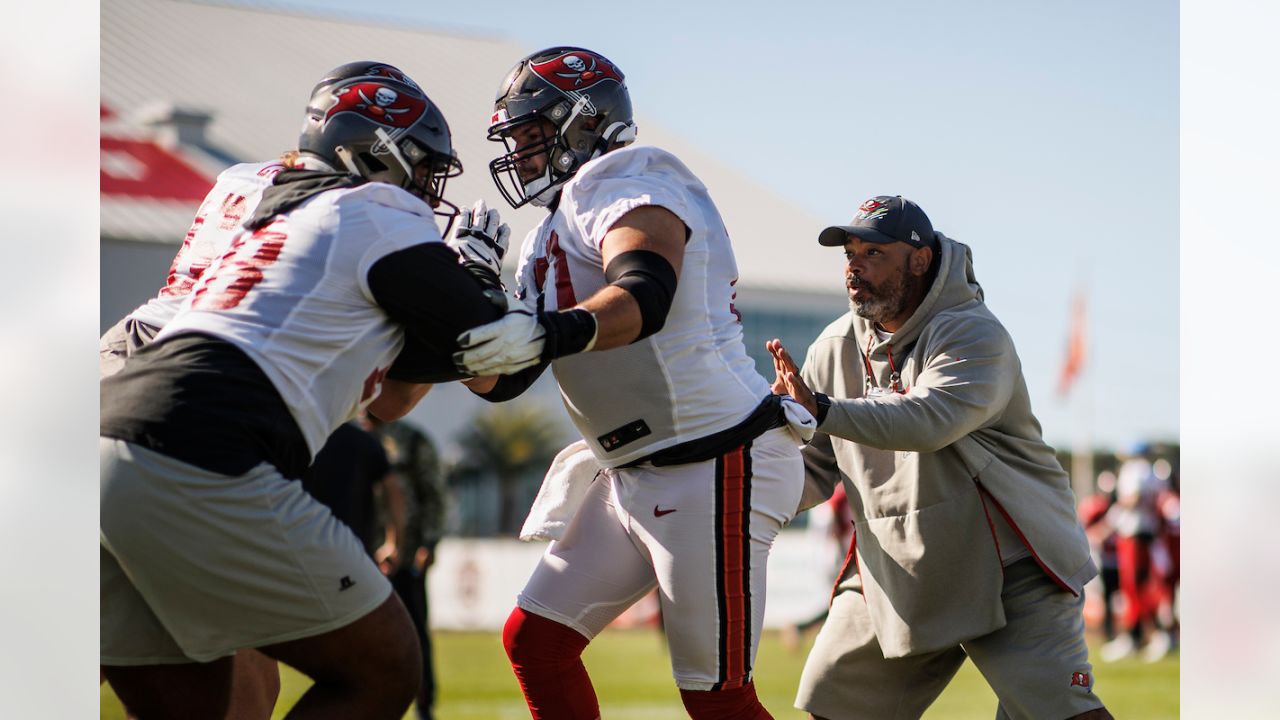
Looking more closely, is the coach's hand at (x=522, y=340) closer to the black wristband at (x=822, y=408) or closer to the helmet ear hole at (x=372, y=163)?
the helmet ear hole at (x=372, y=163)

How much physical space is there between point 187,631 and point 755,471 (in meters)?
1.54

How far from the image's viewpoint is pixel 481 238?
367 centimetres

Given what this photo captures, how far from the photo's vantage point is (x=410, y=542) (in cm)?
788

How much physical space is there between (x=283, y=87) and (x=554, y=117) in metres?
37.8

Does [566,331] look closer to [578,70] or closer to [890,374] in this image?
[578,70]

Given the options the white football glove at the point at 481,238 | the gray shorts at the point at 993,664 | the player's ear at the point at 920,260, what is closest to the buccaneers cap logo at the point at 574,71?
the white football glove at the point at 481,238

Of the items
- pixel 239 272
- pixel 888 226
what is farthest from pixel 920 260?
pixel 239 272

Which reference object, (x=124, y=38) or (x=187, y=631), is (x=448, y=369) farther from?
(x=124, y=38)

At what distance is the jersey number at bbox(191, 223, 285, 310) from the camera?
9.62 feet

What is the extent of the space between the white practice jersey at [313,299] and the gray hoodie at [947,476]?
1548 millimetres

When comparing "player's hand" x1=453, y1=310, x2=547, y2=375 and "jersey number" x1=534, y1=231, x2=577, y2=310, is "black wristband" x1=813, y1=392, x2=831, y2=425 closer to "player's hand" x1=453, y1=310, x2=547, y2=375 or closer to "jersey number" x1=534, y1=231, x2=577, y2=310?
"jersey number" x1=534, y1=231, x2=577, y2=310

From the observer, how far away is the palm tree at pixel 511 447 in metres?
37.9

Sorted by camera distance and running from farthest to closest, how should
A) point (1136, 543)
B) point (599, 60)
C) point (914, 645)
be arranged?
1. point (1136, 543)
2. point (914, 645)
3. point (599, 60)
